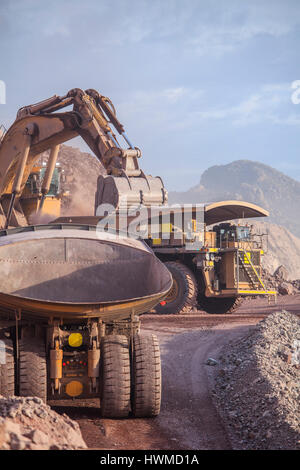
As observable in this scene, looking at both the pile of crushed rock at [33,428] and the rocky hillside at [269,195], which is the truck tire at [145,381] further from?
the rocky hillside at [269,195]

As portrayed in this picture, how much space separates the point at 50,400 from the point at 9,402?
1665mm

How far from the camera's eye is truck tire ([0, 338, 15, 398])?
22.0ft

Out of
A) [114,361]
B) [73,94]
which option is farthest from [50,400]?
[73,94]

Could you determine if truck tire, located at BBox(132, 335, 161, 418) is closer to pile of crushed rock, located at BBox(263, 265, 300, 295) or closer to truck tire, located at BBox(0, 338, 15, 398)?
truck tire, located at BBox(0, 338, 15, 398)

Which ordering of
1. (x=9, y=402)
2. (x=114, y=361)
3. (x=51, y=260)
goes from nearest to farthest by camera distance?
(x=9, y=402), (x=114, y=361), (x=51, y=260)

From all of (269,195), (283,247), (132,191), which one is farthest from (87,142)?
(269,195)

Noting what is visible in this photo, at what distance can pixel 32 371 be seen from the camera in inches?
271

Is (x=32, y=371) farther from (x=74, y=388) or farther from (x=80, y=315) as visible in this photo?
(x=80, y=315)

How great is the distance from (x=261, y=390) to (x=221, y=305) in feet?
37.5

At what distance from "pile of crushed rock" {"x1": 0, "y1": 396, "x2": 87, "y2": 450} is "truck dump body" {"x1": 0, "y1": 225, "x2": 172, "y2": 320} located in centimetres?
225

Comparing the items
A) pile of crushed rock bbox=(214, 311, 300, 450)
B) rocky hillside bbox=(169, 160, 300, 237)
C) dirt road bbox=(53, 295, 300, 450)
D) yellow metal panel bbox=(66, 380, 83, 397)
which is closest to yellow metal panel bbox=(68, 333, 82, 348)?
yellow metal panel bbox=(66, 380, 83, 397)

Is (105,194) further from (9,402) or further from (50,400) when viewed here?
(9,402)

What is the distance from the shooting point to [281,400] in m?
7.16

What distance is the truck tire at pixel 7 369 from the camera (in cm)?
671
